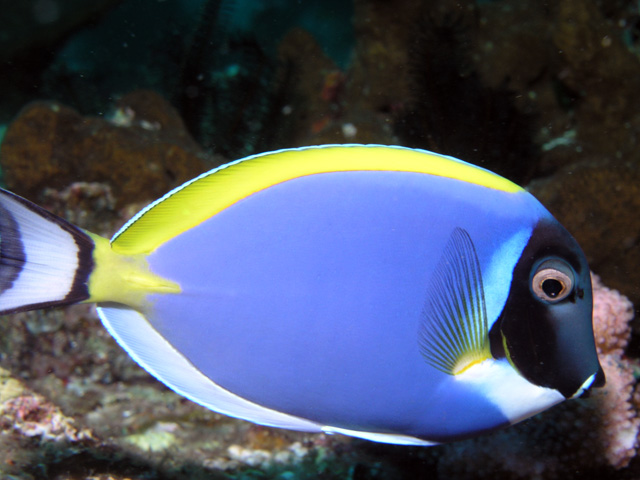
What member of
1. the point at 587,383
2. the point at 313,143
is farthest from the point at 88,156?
the point at 587,383

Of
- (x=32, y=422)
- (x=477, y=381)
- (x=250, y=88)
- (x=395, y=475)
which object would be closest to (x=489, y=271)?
(x=477, y=381)

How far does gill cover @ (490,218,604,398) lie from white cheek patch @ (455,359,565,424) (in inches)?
0.9

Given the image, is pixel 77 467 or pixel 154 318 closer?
pixel 154 318

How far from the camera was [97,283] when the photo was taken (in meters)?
1.00

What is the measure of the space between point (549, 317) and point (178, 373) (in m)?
0.84

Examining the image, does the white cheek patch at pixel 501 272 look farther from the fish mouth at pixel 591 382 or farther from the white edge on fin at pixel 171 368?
the white edge on fin at pixel 171 368

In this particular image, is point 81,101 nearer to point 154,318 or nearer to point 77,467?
point 77,467

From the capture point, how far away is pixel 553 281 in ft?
3.31

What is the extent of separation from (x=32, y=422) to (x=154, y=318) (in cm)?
129

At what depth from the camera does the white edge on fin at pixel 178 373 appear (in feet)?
3.60

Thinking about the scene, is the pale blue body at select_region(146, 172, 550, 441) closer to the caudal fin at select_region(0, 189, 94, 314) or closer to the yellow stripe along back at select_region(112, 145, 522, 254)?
the yellow stripe along back at select_region(112, 145, 522, 254)

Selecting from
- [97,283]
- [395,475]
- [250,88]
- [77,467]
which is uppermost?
[250,88]

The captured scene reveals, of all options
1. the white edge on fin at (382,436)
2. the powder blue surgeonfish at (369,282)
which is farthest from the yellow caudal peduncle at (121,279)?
the white edge on fin at (382,436)

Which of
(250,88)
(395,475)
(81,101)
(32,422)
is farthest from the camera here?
(81,101)
